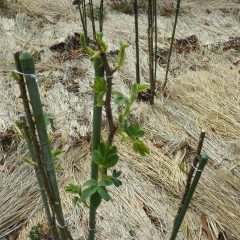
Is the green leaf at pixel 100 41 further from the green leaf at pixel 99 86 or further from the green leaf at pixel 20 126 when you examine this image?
the green leaf at pixel 20 126

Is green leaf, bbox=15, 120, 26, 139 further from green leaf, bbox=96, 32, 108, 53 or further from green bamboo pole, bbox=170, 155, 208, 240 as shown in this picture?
green bamboo pole, bbox=170, 155, 208, 240

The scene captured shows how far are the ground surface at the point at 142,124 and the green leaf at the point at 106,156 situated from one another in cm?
30

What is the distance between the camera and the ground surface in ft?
7.16

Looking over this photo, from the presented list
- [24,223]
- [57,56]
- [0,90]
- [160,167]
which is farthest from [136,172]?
[57,56]

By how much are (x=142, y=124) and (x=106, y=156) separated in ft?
6.14

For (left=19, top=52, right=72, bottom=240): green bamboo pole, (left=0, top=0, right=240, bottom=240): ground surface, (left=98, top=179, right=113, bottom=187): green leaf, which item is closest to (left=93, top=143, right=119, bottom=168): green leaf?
(left=98, top=179, right=113, bottom=187): green leaf

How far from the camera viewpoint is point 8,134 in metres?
2.77

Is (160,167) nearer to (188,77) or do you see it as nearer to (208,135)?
(208,135)

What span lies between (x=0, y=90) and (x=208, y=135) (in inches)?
75.2

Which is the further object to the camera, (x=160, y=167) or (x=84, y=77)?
(x=84, y=77)

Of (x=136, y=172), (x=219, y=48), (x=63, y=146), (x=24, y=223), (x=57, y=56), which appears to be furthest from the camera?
(x=219, y=48)

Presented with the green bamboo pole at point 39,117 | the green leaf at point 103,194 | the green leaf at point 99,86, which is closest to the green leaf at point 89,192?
the green leaf at point 103,194

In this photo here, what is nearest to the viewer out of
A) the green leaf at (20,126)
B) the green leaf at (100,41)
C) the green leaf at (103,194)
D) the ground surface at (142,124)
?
the green leaf at (100,41)

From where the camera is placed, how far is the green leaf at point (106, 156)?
1151 mm
